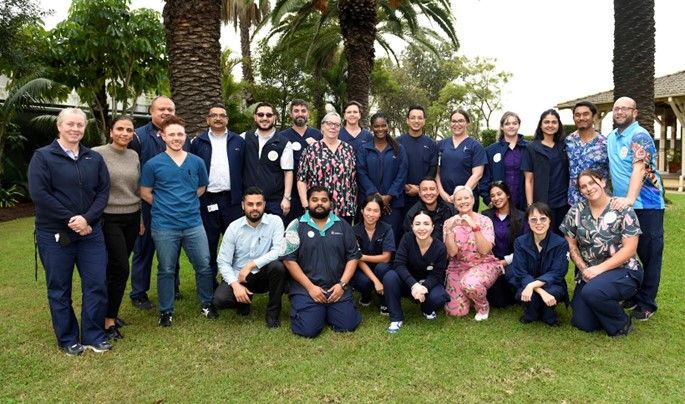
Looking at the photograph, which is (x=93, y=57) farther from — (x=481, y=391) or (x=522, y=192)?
(x=481, y=391)

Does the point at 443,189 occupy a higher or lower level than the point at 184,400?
higher

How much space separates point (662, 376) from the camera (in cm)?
365

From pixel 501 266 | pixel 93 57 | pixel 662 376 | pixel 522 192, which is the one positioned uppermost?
pixel 93 57

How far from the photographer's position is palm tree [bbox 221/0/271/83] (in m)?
26.0

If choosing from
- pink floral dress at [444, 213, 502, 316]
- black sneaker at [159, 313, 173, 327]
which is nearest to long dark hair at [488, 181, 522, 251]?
pink floral dress at [444, 213, 502, 316]

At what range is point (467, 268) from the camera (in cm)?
507

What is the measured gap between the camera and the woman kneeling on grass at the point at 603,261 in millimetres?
4344

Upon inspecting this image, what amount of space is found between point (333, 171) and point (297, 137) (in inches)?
26.5

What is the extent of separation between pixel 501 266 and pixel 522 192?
998mm

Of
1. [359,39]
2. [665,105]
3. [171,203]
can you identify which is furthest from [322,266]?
[665,105]

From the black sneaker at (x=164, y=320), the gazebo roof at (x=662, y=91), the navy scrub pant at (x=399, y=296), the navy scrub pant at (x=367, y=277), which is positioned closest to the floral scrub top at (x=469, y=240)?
the navy scrub pant at (x=399, y=296)

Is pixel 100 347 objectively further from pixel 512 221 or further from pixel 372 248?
pixel 512 221

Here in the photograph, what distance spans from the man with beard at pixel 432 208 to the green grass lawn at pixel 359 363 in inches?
34.2

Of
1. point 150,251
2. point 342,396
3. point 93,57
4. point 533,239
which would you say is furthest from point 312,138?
point 93,57
